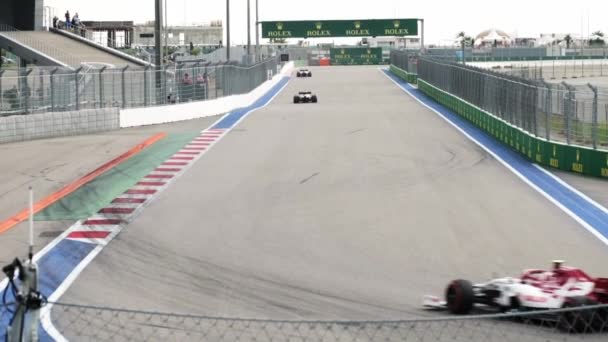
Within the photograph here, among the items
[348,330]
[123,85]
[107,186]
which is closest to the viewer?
[348,330]

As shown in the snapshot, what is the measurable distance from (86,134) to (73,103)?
1210 millimetres

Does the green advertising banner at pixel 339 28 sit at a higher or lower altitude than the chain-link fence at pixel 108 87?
Result: higher

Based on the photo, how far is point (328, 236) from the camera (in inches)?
738

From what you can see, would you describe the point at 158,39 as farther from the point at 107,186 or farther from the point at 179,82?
the point at 107,186

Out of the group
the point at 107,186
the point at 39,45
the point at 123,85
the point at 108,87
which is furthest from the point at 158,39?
the point at 39,45

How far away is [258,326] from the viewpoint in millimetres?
12664

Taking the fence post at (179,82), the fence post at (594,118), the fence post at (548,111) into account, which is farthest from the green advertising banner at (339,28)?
the fence post at (594,118)

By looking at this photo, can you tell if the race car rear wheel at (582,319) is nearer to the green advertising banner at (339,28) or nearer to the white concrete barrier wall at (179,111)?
the white concrete barrier wall at (179,111)

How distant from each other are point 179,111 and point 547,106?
20.0 metres

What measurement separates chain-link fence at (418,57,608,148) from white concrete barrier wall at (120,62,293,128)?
464 inches

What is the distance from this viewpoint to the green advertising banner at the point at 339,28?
419 ft

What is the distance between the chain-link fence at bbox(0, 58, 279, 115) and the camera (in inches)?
1390

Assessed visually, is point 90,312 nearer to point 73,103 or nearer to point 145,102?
point 73,103

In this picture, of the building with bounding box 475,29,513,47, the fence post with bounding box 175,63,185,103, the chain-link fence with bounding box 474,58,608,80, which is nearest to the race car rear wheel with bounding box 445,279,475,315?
the fence post with bounding box 175,63,185,103
